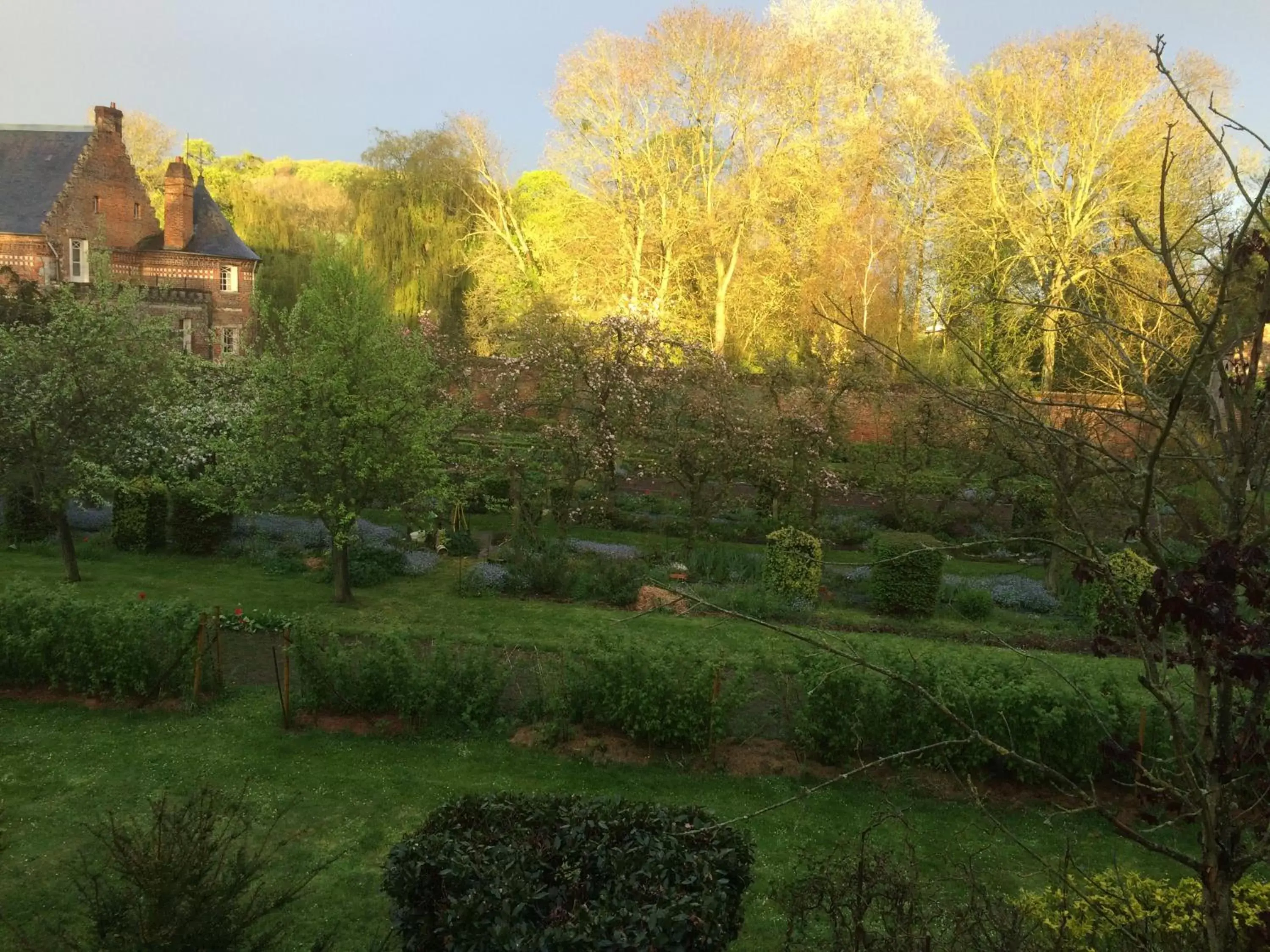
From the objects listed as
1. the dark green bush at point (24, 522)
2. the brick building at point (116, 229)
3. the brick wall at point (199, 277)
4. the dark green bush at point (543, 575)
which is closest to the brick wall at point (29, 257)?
the brick building at point (116, 229)

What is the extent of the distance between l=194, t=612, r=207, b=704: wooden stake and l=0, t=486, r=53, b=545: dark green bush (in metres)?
8.27

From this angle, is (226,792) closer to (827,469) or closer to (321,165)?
(827,469)

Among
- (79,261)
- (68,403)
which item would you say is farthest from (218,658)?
(79,261)

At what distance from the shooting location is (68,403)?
1270cm

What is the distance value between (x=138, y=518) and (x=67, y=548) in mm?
2126

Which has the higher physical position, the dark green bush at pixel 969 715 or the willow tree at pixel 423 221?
the willow tree at pixel 423 221

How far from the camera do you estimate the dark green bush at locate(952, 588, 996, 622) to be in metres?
13.5

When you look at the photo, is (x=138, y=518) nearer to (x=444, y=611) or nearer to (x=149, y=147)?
(x=444, y=611)

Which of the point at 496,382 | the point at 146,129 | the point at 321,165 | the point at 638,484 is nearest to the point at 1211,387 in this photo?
the point at 496,382

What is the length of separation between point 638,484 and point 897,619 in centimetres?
1009

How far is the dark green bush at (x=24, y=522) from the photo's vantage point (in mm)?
15242

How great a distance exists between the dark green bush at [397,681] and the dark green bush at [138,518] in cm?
852

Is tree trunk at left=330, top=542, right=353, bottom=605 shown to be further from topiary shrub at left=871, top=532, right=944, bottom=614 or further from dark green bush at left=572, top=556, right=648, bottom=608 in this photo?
topiary shrub at left=871, top=532, right=944, bottom=614

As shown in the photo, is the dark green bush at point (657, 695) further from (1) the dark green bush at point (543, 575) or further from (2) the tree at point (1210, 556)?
(1) the dark green bush at point (543, 575)
